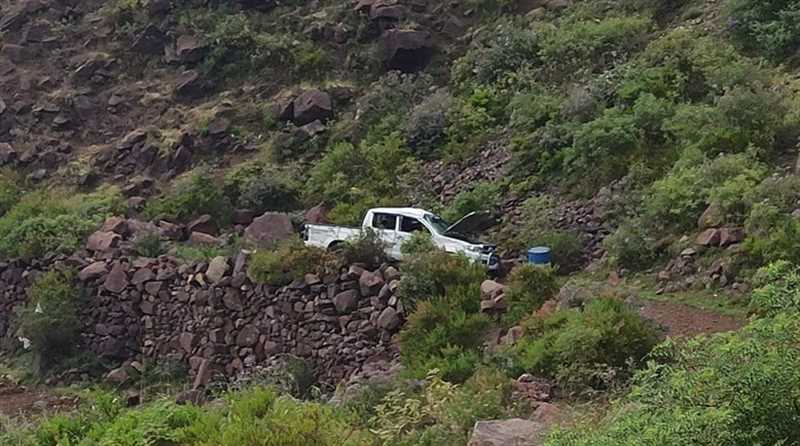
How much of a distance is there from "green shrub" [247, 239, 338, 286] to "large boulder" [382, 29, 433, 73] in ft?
31.0

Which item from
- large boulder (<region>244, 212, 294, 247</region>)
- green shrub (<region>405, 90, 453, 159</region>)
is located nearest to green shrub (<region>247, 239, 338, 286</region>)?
large boulder (<region>244, 212, 294, 247</region>)

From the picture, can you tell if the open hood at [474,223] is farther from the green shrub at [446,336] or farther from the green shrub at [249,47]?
the green shrub at [249,47]

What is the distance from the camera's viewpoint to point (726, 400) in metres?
4.99

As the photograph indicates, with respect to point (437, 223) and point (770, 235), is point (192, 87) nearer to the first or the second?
point (437, 223)

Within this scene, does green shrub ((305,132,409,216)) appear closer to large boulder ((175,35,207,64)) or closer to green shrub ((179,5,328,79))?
green shrub ((179,5,328,79))

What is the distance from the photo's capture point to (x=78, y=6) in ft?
95.3

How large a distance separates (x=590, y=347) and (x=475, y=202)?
23.6ft

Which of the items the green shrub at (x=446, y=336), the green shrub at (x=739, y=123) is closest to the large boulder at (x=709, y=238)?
the green shrub at (x=739, y=123)

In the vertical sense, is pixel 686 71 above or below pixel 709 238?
above

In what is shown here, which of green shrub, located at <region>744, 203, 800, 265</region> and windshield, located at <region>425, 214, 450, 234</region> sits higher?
green shrub, located at <region>744, 203, 800, 265</region>

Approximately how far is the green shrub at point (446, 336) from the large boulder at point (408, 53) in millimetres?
11659

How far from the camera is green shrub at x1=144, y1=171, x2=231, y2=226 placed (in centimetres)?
1939

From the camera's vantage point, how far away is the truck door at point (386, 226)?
585 inches

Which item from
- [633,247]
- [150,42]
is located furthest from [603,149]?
[150,42]
